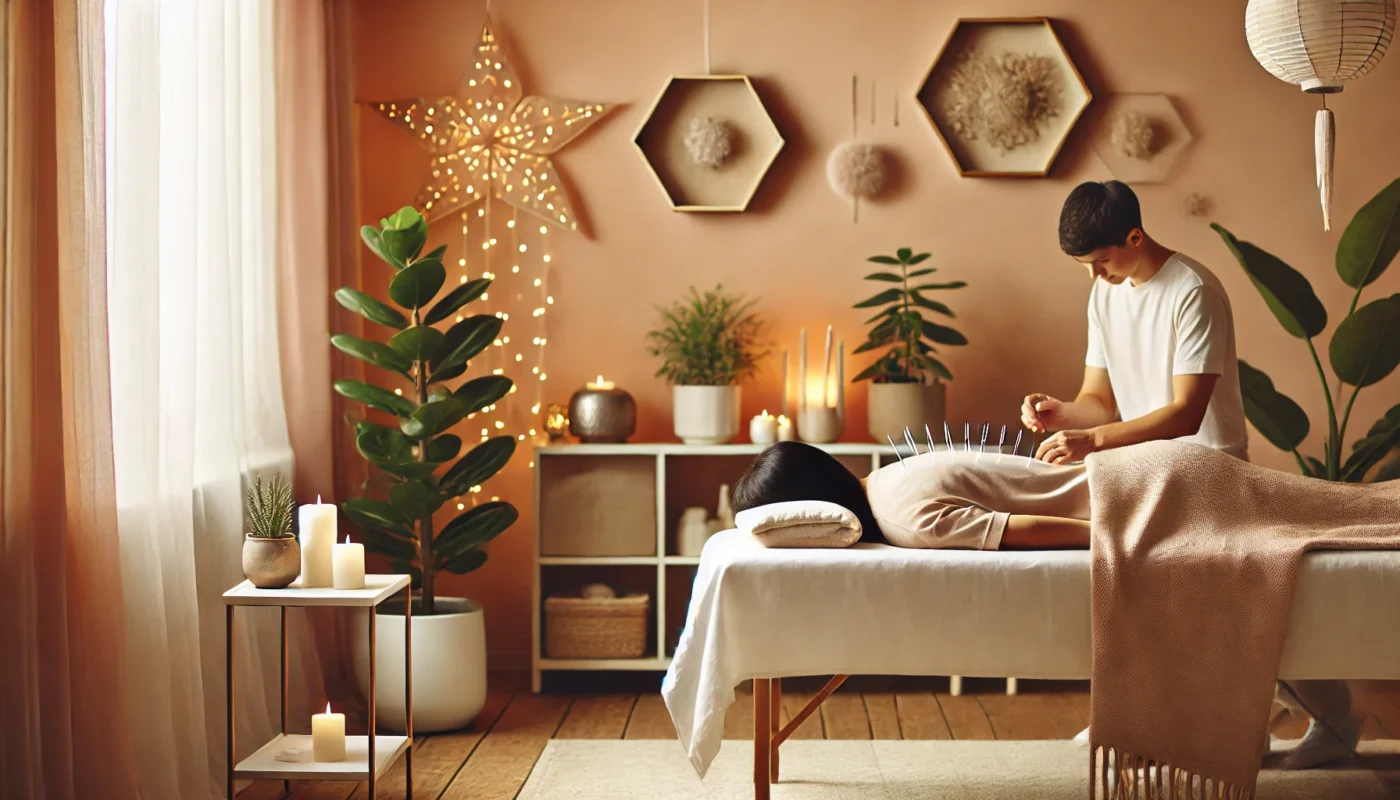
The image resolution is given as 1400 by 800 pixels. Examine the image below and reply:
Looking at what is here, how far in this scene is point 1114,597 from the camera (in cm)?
220

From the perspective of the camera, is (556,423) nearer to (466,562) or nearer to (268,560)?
(466,562)

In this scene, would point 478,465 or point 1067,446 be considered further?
point 478,465

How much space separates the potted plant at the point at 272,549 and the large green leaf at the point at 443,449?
0.79 metres

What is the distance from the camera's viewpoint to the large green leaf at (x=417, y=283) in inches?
129

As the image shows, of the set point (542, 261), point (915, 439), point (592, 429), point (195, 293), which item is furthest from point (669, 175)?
point (195, 293)

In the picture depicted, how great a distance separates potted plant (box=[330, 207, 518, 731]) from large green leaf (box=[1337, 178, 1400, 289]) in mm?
2232

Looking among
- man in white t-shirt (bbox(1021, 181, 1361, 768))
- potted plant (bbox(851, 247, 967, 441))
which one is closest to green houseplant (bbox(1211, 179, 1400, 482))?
man in white t-shirt (bbox(1021, 181, 1361, 768))

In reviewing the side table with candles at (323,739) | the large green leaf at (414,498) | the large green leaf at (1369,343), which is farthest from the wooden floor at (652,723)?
the large green leaf at (1369,343)

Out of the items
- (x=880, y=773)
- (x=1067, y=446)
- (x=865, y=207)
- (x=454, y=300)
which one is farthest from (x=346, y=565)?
(x=865, y=207)

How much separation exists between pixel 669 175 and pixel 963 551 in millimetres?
2083

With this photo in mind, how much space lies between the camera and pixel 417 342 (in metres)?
3.29

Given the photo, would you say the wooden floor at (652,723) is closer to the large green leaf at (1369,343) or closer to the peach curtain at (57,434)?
the peach curtain at (57,434)

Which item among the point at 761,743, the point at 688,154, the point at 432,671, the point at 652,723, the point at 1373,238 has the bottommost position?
the point at 652,723

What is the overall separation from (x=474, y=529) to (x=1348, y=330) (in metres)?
2.35
